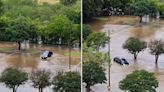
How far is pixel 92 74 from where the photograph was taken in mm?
3191

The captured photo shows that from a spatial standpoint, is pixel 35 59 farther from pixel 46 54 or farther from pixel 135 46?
pixel 135 46

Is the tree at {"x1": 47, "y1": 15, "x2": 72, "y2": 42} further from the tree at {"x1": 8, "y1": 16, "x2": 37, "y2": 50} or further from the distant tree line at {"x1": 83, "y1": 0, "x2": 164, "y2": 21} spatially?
the distant tree line at {"x1": 83, "y1": 0, "x2": 164, "y2": 21}

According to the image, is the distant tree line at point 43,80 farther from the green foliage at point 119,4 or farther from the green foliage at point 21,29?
the green foliage at point 119,4

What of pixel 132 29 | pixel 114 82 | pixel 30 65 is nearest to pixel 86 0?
pixel 132 29

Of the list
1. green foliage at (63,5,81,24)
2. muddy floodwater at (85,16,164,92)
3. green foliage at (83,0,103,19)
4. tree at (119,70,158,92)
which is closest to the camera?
tree at (119,70,158,92)

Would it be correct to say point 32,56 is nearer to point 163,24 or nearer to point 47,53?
point 47,53

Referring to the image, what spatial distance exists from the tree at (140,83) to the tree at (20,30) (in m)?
1.88

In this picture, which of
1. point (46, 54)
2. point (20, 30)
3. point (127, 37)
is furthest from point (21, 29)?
point (127, 37)

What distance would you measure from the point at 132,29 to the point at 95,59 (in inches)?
97.1

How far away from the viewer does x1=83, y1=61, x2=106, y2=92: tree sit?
3.18m

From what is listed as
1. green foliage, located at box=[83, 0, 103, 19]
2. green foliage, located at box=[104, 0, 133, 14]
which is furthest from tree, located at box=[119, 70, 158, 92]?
green foliage, located at box=[104, 0, 133, 14]

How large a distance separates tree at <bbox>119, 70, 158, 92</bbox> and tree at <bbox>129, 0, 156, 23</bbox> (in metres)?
3.22

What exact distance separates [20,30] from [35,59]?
1.45ft

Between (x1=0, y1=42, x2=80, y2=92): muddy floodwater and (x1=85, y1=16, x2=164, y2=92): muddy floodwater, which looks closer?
(x1=85, y1=16, x2=164, y2=92): muddy floodwater
